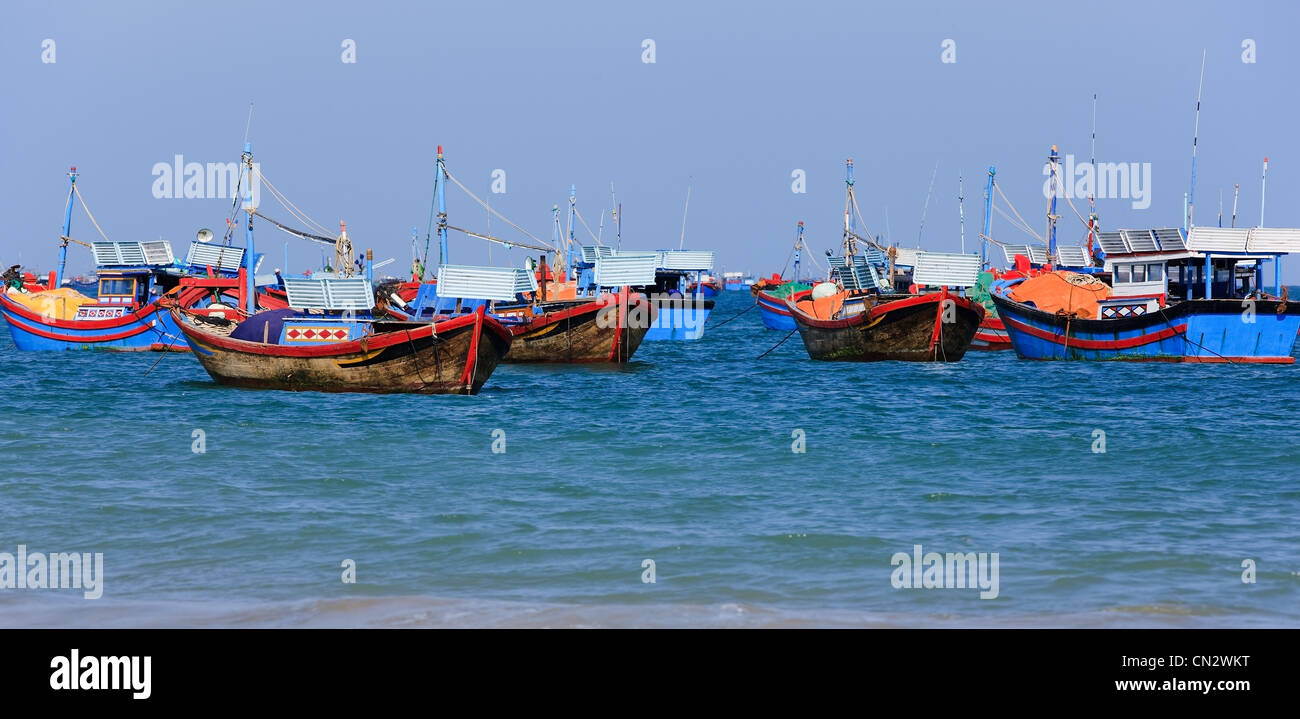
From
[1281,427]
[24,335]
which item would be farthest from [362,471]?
[24,335]

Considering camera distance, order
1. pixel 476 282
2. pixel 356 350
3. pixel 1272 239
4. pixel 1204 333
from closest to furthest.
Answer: pixel 356 350
pixel 476 282
pixel 1272 239
pixel 1204 333

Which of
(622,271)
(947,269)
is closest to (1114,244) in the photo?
(947,269)

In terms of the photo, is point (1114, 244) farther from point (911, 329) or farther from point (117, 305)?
point (117, 305)

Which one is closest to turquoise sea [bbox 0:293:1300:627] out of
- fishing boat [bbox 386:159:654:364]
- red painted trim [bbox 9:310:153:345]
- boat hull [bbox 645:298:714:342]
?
fishing boat [bbox 386:159:654:364]

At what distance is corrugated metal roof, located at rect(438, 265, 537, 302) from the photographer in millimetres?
32844

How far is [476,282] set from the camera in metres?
33.1

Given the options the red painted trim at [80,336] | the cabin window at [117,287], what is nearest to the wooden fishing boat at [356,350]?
the red painted trim at [80,336]

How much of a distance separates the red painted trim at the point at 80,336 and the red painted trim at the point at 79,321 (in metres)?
0.31

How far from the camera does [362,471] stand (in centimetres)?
1922

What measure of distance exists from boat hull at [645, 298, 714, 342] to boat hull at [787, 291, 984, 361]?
645 inches

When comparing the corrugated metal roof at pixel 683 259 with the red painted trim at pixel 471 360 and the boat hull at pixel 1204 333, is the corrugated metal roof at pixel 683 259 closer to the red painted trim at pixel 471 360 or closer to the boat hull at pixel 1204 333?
the boat hull at pixel 1204 333

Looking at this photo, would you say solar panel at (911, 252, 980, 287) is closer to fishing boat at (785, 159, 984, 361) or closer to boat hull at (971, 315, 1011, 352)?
fishing boat at (785, 159, 984, 361)

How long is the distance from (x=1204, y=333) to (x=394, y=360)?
2522 centimetres
